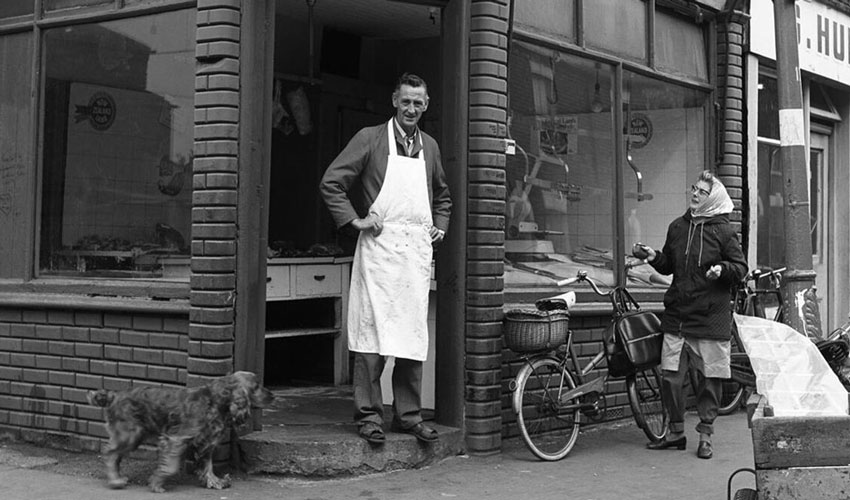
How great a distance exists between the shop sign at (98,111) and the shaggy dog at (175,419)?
2257mm

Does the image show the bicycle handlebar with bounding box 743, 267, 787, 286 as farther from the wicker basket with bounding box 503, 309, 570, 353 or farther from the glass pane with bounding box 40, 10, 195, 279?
the glass pane with bounding box 40, 10, 195, 279

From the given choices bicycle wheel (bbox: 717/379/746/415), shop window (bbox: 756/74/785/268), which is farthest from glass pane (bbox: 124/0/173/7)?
shop window (bbox: 756/74/785/268)

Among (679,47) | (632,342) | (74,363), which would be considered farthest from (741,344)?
Result: (74,363)

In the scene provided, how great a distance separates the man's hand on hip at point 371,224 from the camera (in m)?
6.85

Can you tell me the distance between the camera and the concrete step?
261 inches

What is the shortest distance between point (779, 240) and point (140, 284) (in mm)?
7352

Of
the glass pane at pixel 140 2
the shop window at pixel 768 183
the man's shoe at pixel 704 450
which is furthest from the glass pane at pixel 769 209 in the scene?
the glass pane at pixel 140 2

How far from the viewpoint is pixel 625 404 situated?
914 centimetres

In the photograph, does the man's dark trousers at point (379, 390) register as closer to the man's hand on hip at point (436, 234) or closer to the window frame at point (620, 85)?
the man's hand on hip at point (436, 234)

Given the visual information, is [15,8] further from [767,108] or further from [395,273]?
[767,108]

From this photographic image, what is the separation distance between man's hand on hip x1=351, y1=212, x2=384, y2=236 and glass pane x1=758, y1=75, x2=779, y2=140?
575 cm

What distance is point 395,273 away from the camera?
698 centimetres

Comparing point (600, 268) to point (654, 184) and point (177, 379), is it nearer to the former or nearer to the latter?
point (654, 184)

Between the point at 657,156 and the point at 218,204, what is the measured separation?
4964 millimetres
